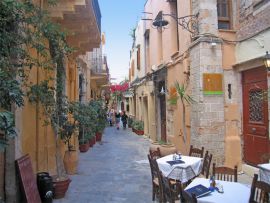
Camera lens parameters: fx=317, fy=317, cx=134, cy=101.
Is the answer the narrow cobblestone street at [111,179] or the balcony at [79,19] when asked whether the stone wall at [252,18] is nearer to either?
the balcony at [79,19]

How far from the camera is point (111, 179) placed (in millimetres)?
8008

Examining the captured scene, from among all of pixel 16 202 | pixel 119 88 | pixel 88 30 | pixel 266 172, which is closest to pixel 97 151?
pixel 88 30

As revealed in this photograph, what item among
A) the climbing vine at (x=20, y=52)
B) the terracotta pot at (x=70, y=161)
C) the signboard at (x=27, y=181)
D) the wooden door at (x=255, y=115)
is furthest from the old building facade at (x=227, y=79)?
the signboard at (x=27, y=181)

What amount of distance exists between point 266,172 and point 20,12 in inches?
180

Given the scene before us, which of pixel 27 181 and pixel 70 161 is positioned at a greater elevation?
pixel 27 181

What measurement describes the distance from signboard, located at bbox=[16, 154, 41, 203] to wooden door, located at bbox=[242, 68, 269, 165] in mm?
5260

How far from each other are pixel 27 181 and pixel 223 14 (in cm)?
705

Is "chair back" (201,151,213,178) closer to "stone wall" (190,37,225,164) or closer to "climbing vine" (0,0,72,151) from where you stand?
"stone wall" (190,37,225,164)

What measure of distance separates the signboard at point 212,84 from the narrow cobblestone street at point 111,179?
2789 millimetres

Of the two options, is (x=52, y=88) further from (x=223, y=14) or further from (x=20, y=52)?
(x=223, y=14)

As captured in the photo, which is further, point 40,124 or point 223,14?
point 223,14

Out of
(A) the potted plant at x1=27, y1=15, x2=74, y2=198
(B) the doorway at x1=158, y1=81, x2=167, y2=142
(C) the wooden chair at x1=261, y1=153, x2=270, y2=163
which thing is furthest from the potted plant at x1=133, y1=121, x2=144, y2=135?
(A) the potted plant at x1=27, y1=15, x2=74, y2=198

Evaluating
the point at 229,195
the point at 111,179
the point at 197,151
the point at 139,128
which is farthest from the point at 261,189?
the point at 139,128

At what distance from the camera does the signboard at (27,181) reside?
5149mm
